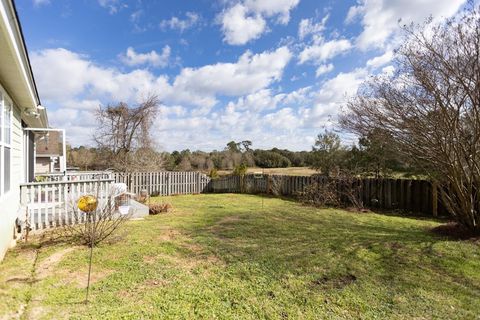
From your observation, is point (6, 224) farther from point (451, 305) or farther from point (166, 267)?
point (451, 305)

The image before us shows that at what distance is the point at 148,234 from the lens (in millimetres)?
5746

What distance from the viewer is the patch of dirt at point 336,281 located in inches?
138

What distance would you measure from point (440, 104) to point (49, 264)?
7532 mm

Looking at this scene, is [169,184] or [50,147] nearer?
[169,184]

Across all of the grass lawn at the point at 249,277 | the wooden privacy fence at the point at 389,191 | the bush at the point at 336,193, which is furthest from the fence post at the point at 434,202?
the grass lawn at the point at 249,277

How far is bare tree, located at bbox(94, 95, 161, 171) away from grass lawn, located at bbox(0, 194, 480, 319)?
11.8 meters

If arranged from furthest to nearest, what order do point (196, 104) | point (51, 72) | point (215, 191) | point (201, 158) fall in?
1. point (201, 158)
2. point (196, 104)
3. point (215, 191)
4. point (51, 72)

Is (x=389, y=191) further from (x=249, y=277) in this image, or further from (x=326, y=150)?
(x=249, y=277)

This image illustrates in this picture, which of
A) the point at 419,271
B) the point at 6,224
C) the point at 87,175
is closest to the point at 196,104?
the point at 87,175

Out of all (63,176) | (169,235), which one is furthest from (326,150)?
(63,176)

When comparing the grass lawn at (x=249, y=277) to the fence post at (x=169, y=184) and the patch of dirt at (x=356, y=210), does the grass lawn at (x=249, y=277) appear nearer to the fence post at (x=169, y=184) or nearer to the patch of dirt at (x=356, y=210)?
the patch of dirt at (x=356, y=210)

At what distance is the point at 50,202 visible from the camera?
5.92m

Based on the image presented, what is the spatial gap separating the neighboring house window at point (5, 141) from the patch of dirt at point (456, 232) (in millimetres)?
8746

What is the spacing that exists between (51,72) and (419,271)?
1071 cm
